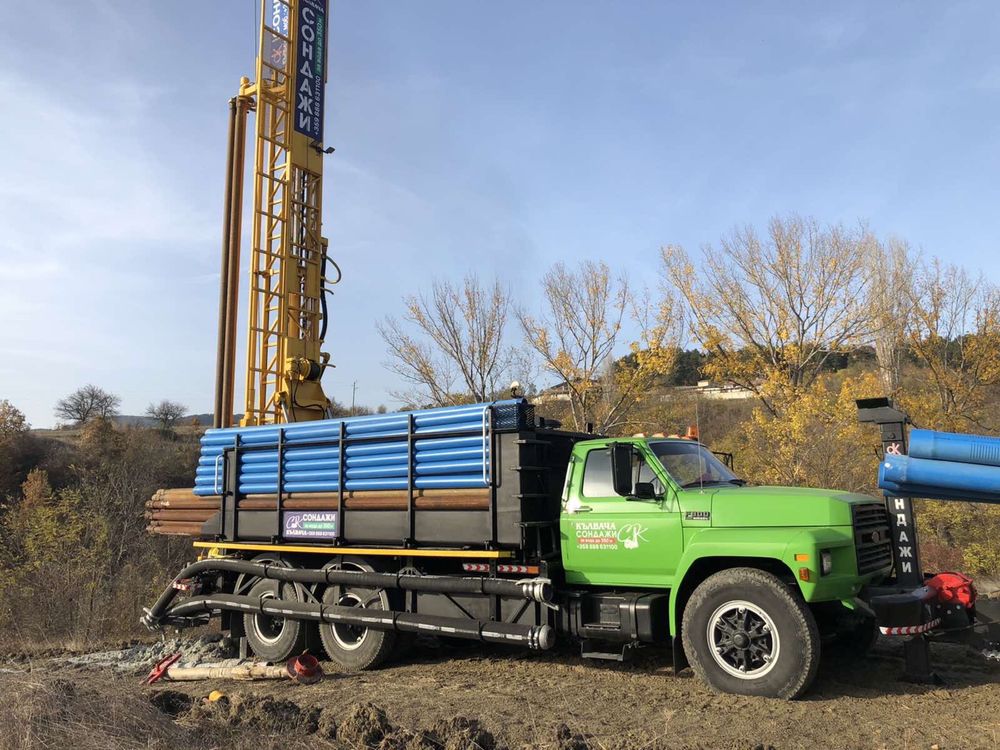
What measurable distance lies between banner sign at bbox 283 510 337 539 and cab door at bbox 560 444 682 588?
112 inches

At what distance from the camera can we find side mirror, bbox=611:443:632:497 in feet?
22.2

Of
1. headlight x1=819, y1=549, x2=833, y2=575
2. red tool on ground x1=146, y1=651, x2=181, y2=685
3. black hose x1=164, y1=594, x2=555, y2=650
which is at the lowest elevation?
red tool on ground x1=146, y1=651, x2=181, y2=685

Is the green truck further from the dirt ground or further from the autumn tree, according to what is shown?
the autumn tree

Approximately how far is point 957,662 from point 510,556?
181 inches

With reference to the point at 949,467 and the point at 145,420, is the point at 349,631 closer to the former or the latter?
the point at 949,467

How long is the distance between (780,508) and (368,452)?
4413mm

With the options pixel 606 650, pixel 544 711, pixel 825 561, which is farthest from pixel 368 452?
pixel 825 561

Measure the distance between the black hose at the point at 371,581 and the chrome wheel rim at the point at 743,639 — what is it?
62.1 inches

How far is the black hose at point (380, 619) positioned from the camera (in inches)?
278

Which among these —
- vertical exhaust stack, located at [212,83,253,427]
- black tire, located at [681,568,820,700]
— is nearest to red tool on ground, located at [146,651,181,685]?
vertical exhaust stack, located at [212,83,253,427]

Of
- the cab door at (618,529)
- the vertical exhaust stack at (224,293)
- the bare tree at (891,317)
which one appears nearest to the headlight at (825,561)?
the cab door at (618,529)

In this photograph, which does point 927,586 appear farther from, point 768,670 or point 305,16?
point 305,16

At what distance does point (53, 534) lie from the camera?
21406mm

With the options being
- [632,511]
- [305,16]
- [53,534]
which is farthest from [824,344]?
[53,534]
